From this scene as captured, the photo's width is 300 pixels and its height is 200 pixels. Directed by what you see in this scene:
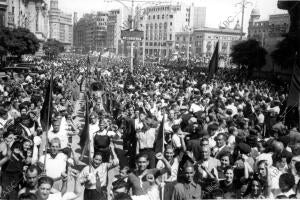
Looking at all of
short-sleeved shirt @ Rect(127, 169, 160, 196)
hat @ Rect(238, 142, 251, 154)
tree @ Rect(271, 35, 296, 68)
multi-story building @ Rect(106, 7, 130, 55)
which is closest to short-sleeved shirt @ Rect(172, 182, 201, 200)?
short-sleeved shirt @ Rect(127, 169, 160, 196)

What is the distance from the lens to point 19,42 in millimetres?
46781

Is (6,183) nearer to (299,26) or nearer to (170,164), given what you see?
(170,164)

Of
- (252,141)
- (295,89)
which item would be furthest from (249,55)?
(252,141)

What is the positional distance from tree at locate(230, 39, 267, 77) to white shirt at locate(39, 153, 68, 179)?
128 feet

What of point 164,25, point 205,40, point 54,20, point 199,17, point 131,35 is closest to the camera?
point 131,35

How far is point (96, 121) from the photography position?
8852 millimetres

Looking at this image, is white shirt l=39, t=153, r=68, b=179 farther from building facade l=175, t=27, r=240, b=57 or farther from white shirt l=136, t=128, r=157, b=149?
building facade l=175, t=27, r=240, b=57

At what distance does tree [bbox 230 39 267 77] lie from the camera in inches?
1709

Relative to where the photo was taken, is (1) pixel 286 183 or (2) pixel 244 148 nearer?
(1) pixel 286 183

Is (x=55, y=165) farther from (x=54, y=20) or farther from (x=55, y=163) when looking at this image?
(x=54, y=20)

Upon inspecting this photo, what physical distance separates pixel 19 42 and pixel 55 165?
43.3 m

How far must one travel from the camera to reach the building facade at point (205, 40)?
378 ft

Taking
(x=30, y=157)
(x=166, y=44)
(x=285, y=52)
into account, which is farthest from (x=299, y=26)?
(x=166, y=44)

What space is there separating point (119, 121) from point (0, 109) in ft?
11.3
